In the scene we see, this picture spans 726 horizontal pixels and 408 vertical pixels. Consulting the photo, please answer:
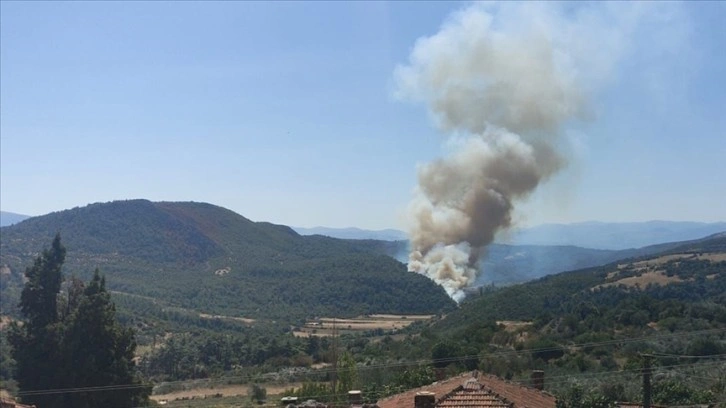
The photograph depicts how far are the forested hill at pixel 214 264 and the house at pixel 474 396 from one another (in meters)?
75.2

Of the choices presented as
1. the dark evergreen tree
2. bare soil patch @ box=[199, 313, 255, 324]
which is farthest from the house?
bare soil patch @ box=[199, 313, 255, 324]

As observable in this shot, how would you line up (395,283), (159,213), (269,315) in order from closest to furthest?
(269,315), (395,283), (159,213)

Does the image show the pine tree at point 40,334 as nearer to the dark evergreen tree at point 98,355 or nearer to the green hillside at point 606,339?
the dark evergreen tree at point 98,355

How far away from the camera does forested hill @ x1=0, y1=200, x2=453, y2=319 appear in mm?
119375

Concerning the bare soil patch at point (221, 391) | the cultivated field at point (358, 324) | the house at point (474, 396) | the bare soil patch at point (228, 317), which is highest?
the house at point (474, 396)

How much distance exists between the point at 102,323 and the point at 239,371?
21113 millimetres

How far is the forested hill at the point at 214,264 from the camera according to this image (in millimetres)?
119375

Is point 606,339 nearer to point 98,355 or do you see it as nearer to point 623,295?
point 623,295

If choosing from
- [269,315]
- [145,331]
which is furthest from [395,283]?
[145,331]

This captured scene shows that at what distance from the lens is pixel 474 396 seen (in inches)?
879

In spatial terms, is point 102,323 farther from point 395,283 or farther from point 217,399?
point 395,283

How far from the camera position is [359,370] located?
44.6 meters

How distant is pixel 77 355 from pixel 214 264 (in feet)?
370

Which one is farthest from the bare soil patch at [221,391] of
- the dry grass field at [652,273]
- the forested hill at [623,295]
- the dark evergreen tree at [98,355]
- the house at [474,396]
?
the dry grass field at [652,273]
